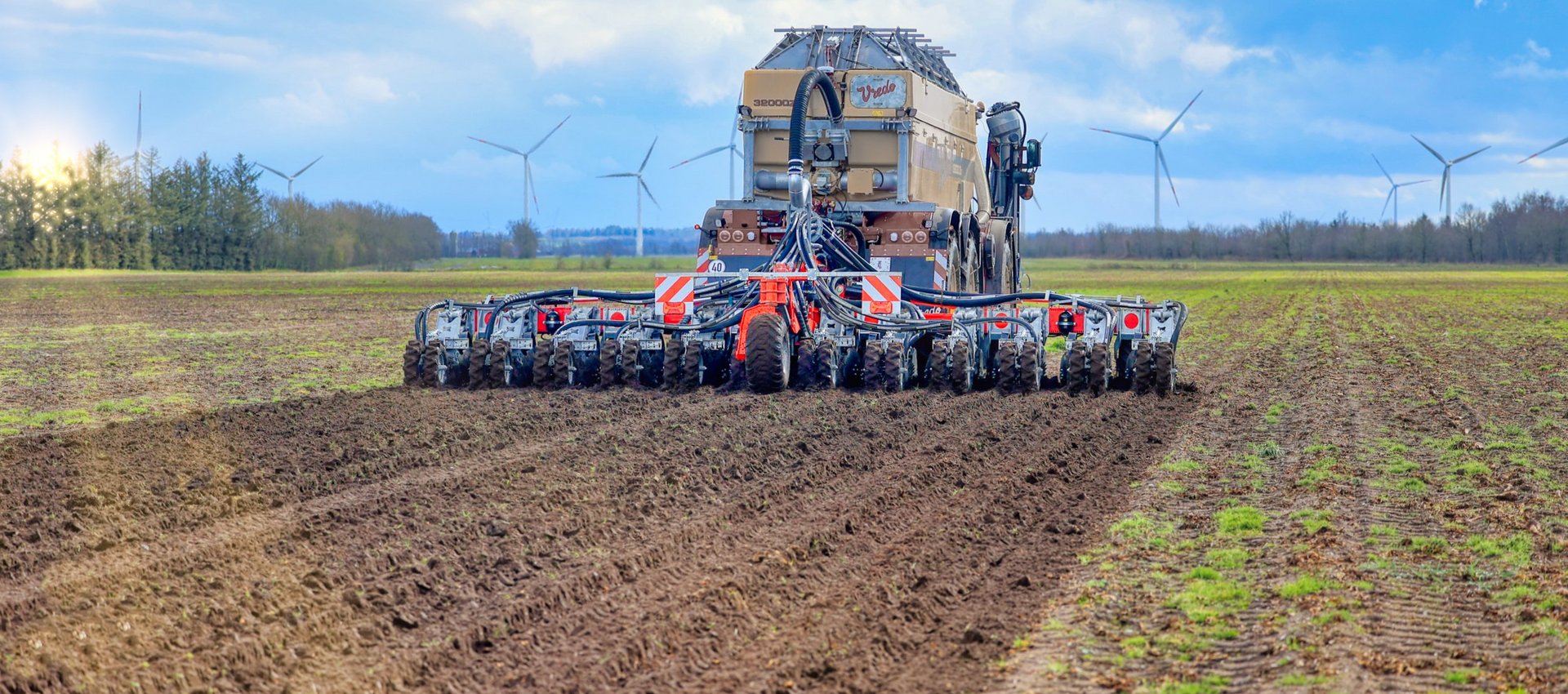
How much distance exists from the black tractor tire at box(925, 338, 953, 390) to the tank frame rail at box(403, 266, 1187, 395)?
0.04 feet

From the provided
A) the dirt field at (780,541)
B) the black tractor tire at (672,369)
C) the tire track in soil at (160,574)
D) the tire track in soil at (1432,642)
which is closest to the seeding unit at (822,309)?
the black tractor tire at (672,369)

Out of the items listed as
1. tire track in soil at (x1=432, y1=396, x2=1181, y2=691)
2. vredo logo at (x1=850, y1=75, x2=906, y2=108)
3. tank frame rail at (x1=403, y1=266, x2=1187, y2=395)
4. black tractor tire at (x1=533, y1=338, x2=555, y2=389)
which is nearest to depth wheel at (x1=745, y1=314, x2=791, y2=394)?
tank frame rail at (x1=403, y1=266, x2=1187, y2=395)

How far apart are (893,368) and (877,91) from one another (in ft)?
17.0

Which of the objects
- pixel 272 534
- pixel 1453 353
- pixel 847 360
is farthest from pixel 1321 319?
pixel 272 534

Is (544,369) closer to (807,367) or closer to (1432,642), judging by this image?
(807,367)

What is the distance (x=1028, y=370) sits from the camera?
15625 mm

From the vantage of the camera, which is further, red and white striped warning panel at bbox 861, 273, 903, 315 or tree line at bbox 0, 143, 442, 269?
tree line at bbox 0, 143, 442, 269

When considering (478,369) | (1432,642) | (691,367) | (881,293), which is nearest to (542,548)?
(1432,642)

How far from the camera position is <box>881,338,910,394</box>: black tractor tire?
15.4 metres

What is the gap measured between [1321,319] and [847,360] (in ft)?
73.5

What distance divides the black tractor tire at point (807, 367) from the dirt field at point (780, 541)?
2.20 ft

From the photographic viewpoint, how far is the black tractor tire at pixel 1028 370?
51.3 feet

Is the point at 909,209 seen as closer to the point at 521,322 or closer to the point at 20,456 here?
the point at 521,322

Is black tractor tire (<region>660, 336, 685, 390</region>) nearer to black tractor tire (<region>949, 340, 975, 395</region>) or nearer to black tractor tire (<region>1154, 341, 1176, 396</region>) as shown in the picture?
black tractor tire (<region>949, 340, 975, 395</region>)
